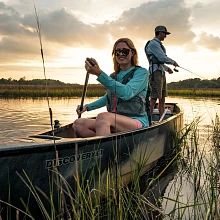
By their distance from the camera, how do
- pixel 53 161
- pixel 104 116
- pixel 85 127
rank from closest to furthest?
pixel 53 161 < pixel 104 116 < pixel 85 127

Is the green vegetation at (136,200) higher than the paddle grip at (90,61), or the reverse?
the paddle grip at (90,61)

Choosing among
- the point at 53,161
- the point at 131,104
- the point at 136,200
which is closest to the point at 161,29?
the point at 131,104

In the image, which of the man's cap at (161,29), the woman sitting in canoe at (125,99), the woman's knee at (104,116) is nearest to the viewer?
the woman's knee at (104,116)

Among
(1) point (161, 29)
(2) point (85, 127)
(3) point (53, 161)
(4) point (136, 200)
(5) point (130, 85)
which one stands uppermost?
(1) point (161, 29)

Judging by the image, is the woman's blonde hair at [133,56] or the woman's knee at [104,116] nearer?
the woman's knee at [104,116]

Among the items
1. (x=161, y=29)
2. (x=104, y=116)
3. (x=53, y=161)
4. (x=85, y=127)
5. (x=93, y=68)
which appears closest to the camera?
(x=53, y=161)

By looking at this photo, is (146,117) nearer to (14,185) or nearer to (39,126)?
(14,185)

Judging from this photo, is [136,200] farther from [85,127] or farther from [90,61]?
[90,61]

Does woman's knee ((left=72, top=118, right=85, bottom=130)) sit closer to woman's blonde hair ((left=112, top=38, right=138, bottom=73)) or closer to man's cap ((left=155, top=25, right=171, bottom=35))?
woman's blonde hair ((left=112, top=38, right=138, bottom=73))

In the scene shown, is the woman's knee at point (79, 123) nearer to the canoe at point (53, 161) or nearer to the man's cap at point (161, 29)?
the canoe at point (53, 161)

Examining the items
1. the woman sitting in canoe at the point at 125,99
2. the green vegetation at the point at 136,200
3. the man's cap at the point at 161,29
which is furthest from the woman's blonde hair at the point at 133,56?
the man's cap at the point at 161,29

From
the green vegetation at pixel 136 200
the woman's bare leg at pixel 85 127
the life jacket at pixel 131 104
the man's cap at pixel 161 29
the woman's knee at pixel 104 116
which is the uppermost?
the man's cap at pixel 161 29

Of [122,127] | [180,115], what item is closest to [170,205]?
[122,127]

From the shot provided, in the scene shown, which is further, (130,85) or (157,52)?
(157,52)
